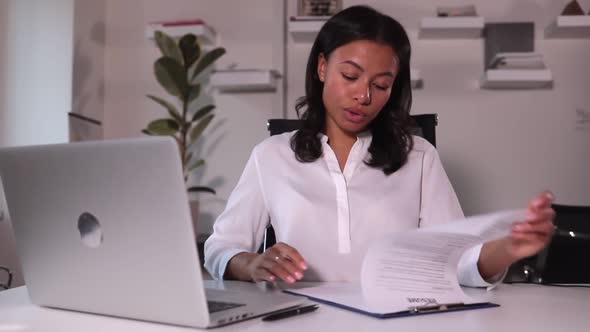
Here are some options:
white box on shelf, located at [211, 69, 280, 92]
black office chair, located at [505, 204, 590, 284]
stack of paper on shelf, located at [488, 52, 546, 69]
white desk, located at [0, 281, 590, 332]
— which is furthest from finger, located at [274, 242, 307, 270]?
stack of paper on shelf, located at [488, 52, 546, 69]

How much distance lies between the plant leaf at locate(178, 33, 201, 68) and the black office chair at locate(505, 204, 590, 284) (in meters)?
1.71

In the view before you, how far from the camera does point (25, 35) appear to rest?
8.91 ft

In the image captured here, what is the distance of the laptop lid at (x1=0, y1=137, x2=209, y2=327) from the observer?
0.64 metres

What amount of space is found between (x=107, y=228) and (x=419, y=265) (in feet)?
1.43

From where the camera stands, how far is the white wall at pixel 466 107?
278 cm

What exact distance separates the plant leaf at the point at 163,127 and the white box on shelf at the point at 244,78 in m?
0.29

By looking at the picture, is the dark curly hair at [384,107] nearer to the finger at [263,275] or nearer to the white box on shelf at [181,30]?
the finger at [263,275]

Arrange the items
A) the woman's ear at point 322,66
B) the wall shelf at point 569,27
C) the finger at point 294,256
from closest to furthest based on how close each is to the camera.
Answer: the finger at point 294,256, the woman's ear at point 322,66, the wall shelf at point 569,27

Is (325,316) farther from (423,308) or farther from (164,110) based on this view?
(164,110)

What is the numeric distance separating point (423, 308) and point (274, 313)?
0.21 metres

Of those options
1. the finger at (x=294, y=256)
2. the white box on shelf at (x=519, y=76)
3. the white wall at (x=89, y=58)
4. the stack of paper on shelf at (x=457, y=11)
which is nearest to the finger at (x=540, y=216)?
the finger at (x=294, y=256)

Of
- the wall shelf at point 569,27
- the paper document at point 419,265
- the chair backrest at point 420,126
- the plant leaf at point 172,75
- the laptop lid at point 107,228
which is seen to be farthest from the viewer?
the plant leaf at point 172,75

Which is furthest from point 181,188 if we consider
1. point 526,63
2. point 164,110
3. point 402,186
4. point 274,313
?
point 164,110

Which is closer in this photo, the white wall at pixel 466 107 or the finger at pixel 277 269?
the finger at pixel 277 269
